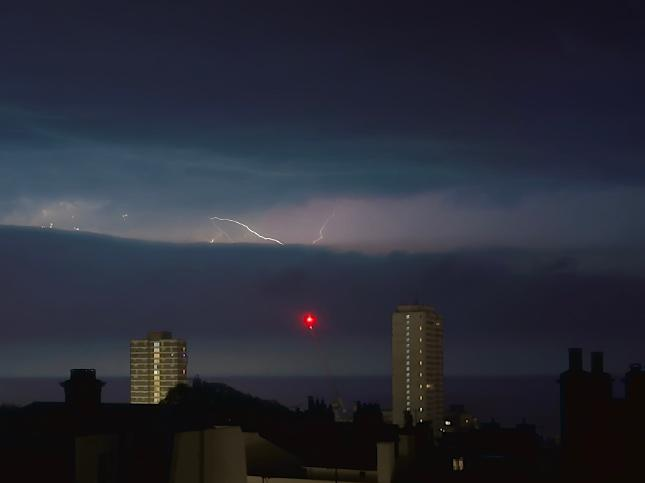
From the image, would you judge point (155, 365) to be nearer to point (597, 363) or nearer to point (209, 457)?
point (597, 363)

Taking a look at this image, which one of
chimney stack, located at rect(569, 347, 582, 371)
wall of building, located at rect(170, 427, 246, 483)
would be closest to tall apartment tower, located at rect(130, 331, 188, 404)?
chimney stack, located at rect(569, 347, 582, 371)

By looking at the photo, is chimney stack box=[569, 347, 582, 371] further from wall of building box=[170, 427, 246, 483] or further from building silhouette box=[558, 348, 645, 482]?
wall of building box=[170, 427, 246, 483]

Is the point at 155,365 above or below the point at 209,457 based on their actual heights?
above

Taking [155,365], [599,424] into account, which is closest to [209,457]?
[599,424]

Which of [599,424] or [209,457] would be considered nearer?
[209,457]

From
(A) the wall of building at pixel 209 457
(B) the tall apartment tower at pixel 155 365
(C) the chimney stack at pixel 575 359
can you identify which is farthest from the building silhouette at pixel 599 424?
(B) the tall apartment tower at pixel 155 365

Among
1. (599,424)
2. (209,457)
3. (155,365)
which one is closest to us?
(209,457)

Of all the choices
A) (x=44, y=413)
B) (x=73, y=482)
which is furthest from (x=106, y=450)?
(x=44, y=413)

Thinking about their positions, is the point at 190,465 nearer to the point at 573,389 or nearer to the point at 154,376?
the point at 573,389
